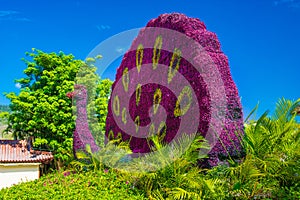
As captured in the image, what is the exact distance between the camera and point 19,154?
15.1 metres

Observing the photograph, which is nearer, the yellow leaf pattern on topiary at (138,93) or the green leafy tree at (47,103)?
the yellow leaf pattern on topiary at (138,93)

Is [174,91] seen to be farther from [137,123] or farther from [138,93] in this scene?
[137,123]

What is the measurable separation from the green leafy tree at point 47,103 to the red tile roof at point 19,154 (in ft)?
1.56

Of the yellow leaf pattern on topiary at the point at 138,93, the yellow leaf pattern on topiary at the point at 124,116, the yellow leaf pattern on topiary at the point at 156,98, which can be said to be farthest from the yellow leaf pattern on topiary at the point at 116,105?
the yellow leaf pattern on topiary at the point at 156,98

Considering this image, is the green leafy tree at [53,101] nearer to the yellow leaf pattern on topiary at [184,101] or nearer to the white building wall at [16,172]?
the white building wall at [16,172]

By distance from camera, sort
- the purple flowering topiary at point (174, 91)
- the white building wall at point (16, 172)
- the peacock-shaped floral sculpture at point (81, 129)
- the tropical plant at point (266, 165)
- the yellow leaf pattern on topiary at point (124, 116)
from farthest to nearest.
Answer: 1. the white building wall at point (16, 172)
2. the yellow leaf pattern on topiary at point (124, 116)
3. the peacock-shaped floral sculpture at point (81, 129)
4. the purple flowering topiary at point (174, 91)
5. the tropical plant at point (266, 165)

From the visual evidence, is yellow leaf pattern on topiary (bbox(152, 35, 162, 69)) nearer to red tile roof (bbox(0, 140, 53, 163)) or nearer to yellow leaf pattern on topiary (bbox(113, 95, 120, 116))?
yellow leaf pattern on topiary (bbox(113, 95, 120, 116))

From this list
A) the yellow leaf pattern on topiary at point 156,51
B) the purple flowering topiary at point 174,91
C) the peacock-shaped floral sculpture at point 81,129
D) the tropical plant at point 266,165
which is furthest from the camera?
the peacock-shaped floral sculpture at point 81,129

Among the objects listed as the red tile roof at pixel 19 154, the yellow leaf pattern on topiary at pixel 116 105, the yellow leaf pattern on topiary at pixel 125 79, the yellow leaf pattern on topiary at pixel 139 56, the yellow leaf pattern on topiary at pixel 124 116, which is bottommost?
the red tile roof at pixel 19 154

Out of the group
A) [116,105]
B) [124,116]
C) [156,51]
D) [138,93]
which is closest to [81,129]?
[124,116]

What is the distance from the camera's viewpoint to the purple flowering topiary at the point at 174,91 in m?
6.29

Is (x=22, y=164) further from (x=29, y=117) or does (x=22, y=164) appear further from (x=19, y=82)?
(x=19, y=82)

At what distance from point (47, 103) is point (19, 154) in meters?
2.53

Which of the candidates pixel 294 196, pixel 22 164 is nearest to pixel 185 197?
pixel 294 196
